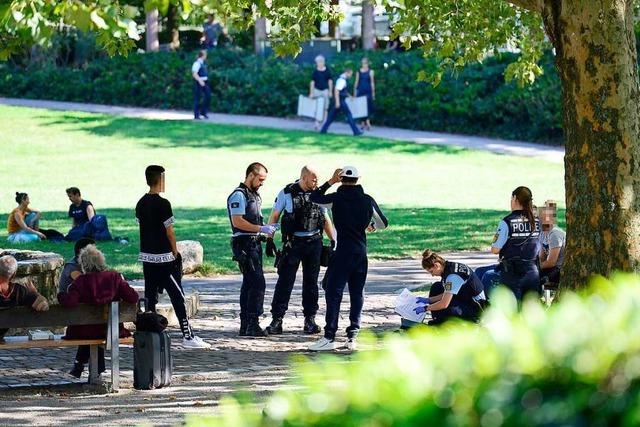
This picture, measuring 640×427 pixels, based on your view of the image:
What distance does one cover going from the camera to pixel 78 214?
19.1 m

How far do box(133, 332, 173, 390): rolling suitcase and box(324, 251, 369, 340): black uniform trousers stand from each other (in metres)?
2.04

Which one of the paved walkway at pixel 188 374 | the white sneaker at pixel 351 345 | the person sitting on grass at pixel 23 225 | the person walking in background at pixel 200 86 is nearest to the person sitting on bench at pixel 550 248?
the paved walkway at pixel 188 374

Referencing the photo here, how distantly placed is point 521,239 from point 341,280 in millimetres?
1593

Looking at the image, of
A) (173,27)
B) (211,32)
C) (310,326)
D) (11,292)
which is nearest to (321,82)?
(211,32)

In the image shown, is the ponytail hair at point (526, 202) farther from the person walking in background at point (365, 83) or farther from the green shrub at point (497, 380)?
the person walking in background at point (365, 83)

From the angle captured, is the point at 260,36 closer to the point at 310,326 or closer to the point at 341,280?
the point at 310,326

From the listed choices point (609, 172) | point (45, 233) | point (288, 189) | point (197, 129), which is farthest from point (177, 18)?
point (609, 172)

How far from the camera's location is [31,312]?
9898mm

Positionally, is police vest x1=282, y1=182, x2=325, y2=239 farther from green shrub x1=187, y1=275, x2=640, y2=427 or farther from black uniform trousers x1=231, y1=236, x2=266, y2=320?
green shrub x1=187, y1=275, x2=640, y2=427

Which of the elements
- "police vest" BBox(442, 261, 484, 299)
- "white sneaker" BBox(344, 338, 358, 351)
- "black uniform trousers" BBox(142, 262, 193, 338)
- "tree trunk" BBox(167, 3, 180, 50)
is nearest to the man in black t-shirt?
"black uniform trousers" BBox(142, 262, 193, 338)

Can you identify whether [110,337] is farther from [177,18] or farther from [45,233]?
[177,18]

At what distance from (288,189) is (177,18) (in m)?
32.8

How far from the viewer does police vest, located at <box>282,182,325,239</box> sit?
1248 centimetres

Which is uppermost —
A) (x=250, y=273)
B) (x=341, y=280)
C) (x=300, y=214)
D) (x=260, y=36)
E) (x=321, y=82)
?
(x=260, y=36)
